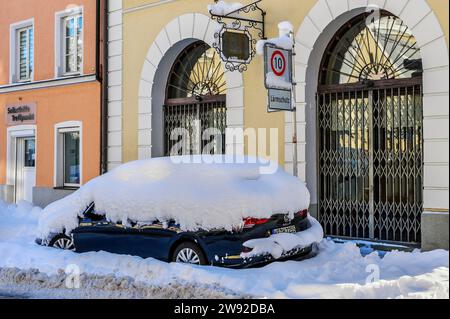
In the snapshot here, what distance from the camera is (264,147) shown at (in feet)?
38.6

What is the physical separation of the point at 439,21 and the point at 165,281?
242 inches

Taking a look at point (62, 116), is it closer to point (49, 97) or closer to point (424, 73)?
point (49, 97)

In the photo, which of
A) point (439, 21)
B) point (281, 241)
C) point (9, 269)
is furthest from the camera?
point (439, 21)

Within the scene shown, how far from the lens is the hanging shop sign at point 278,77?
416 inches

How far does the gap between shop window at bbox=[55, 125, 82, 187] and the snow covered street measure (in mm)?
6777

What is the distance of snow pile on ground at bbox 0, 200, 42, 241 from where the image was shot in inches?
462

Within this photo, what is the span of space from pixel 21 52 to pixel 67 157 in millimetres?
3733

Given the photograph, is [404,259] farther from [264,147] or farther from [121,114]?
[121,114]

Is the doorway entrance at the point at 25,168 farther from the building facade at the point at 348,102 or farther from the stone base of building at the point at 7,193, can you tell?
the building facade at the point at 348,102

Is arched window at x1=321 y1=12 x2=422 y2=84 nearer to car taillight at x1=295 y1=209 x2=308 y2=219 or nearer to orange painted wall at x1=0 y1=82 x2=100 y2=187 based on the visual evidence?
car taillight at x1=295 y1=209 x2=308 y2=219

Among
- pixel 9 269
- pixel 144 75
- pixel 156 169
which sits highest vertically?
pixel 144 75

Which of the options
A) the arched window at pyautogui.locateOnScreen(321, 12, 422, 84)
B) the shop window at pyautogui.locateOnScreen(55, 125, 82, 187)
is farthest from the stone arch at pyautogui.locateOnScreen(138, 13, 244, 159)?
the shop window at pyautogui.locateOnScreen(55, 125, 82, 187)

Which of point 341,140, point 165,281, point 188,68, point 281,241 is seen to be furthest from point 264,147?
point 165,281

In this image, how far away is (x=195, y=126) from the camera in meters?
13.5
